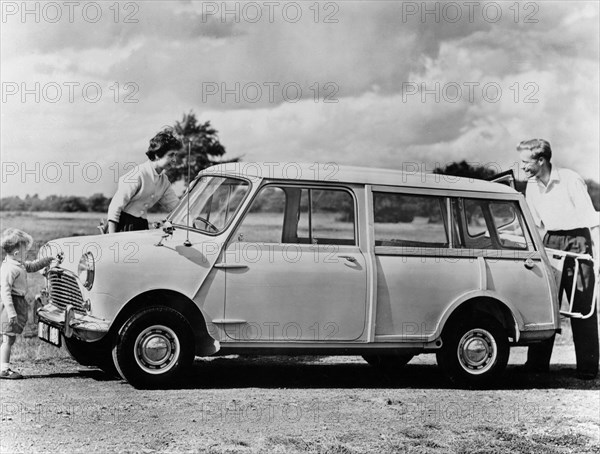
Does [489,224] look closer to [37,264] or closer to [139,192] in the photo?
[139,192]

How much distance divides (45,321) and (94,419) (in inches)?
59.8

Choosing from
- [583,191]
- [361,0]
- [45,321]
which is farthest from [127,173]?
[583,191]

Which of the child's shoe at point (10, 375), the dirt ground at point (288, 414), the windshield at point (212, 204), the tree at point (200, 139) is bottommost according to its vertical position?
the dirt ground at point (288, 414)

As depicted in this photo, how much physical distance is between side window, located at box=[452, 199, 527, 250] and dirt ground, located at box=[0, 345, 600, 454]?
4.46 ft

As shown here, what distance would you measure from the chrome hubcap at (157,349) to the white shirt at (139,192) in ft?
4.78

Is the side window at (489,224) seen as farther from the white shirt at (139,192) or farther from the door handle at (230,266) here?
the white shirt at (139,192)

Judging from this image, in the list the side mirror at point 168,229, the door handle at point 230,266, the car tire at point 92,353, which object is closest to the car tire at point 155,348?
the door handle at point 230,266

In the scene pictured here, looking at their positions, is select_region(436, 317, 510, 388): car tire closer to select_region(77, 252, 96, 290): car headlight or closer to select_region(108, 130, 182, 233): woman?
select_region(108, 130, 182, 233): woman

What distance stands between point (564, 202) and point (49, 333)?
5.11 metres

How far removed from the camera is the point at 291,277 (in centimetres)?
649

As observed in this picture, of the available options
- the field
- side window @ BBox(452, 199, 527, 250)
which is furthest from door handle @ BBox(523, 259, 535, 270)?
the field

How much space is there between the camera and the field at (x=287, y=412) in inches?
195

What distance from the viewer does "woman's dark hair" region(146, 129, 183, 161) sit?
7.27 metres

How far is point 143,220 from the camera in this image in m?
7.34
